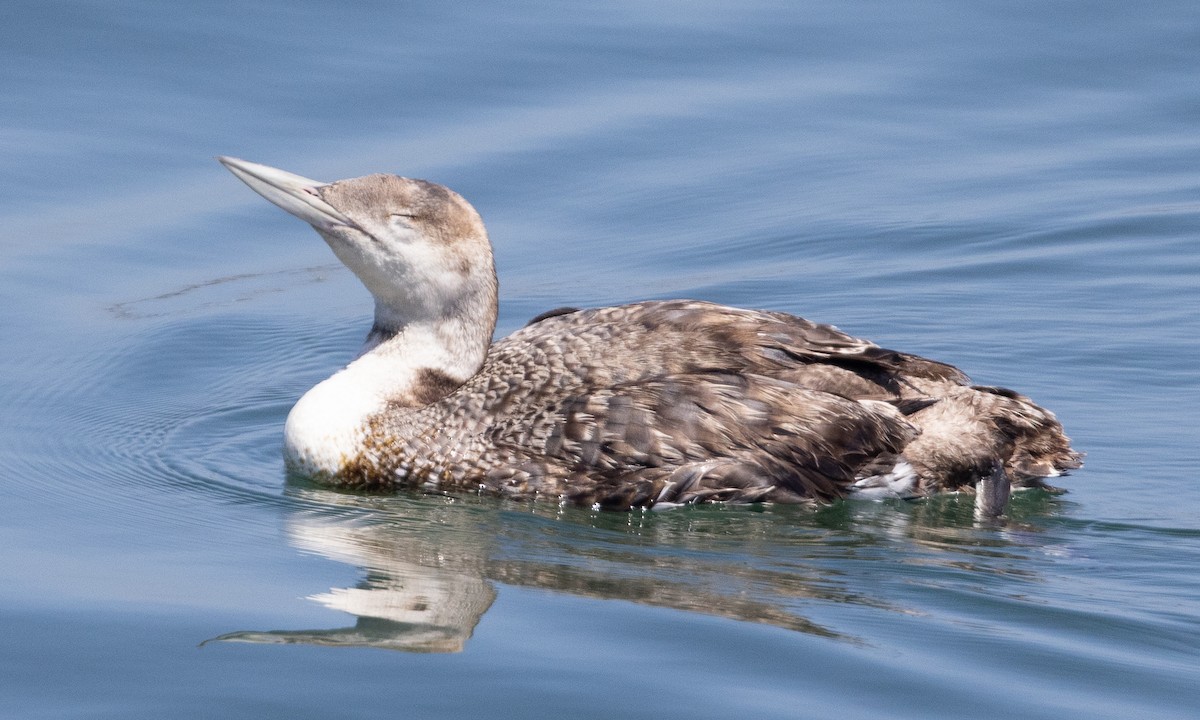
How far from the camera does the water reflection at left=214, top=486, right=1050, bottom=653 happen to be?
574 cm

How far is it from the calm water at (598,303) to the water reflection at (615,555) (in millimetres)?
21

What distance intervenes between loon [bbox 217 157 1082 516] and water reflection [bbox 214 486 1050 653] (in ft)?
0.41

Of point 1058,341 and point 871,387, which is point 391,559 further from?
point 1058,341

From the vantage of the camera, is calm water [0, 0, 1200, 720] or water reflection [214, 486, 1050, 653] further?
water reflection [214, 486, 1050, 653]

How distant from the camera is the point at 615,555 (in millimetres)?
6484

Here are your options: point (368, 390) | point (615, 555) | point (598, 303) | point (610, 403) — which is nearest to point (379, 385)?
point (368, 390)

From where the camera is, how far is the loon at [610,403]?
708 centimetres

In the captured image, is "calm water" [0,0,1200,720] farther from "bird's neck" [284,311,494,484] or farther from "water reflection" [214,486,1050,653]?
"bird's neck" [284,311,494,484]

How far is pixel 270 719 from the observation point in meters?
4.81

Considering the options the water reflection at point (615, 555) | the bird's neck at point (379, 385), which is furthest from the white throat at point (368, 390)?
the water reflection at point (615, 555)

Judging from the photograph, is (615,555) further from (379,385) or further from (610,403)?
(379,385)

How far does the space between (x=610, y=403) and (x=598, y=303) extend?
9.38ft

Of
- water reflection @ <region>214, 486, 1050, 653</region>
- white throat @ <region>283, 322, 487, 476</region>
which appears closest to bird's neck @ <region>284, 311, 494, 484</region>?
white throat @ <region>283, 322, 487, 476</region>

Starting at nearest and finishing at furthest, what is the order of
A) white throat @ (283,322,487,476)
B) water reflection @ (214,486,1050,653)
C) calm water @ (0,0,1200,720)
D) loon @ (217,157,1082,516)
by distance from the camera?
calm water @ (0,0,1200,720) < water reflection @ (214,486,1050,653) < loon @ (217,157,1082,516) < white throat @ (283,322,487,476)
